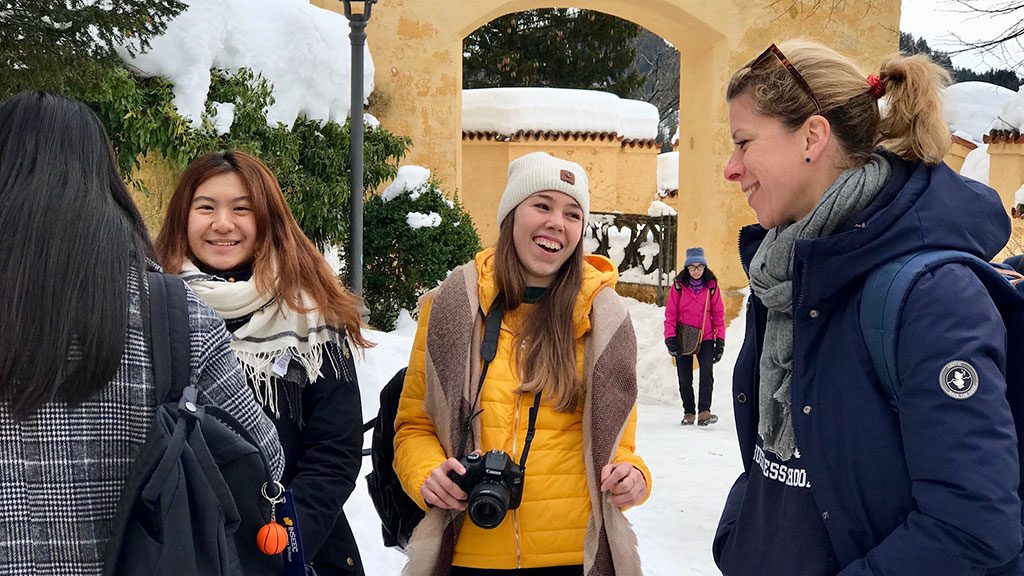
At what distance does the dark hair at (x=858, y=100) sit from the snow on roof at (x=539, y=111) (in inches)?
696

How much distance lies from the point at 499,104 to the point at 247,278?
1709 cm

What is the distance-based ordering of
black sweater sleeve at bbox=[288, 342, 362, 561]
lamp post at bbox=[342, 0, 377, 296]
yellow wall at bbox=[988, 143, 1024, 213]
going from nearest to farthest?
1. black sweater sleeve at bbox=[288, 342, 362, 561]
2. lamp post at bbox=[342, 0, 377, 296]
3. yellow wall at bbox=[988, 143, 1024, 213]

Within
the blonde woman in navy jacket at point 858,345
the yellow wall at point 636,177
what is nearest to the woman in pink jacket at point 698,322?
the blonde woman in navy jacket at point 858,345

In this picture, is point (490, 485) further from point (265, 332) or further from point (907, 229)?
point (907, 229)

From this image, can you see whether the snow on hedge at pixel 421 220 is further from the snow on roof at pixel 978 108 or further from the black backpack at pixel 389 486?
the snow on roof at pixel 978 108

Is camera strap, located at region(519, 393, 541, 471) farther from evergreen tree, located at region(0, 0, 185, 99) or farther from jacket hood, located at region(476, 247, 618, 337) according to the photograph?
evergreen tree, located at region(0, 0, 185, 99)

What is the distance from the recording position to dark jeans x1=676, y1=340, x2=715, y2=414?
9.80 meters

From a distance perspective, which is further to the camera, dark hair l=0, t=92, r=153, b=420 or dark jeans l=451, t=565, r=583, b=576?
dark jeans l=451, t=565, r=583, b=576

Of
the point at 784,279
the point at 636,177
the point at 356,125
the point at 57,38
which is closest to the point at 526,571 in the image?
the point at 784,279

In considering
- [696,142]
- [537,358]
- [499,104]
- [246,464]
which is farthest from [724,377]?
[246,464]

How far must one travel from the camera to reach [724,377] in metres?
12.6

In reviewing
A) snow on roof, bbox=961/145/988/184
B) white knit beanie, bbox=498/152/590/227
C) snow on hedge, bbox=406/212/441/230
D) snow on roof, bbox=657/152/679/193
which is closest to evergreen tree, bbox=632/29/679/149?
snow on roof, bbox=657/152/679/193

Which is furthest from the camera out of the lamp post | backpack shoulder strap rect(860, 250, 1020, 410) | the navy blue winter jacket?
the lamp post

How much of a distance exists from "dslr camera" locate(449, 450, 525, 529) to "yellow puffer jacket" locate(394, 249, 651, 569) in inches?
4.0
